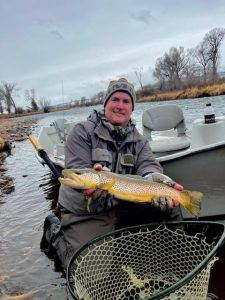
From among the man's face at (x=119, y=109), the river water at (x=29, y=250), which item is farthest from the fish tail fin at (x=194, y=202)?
the man's face at (x=119, y=109)

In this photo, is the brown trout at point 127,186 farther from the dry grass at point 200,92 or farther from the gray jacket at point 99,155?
the dry grass at point 200,92

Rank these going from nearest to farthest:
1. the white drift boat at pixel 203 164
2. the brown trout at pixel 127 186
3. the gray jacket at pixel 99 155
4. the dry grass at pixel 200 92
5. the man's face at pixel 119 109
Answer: the brown trout at pixel 127 186 < the gray jacket at pixel 99 155 < the man's face at pixel 119 109 < the white drift boat at pixel 203 164 < the dry grass at pixel 200 92

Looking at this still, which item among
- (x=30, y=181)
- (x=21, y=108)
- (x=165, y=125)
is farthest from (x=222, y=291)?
(x=21, y=108)

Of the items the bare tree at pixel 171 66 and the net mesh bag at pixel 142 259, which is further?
the bare tree at pixel 171 66

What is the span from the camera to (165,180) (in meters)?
3.32

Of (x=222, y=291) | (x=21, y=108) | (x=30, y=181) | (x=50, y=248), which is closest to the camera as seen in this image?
(x=222, y=291)

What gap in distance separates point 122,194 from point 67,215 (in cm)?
102

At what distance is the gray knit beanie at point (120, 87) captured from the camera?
3904mm

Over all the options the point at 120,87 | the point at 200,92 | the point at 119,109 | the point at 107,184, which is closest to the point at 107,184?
the point at 107,184

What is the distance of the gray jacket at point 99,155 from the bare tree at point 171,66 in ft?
246

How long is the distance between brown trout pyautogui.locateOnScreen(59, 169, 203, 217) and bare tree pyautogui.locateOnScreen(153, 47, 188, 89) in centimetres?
7582

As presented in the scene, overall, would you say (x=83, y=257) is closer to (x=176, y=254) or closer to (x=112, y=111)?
(x=176, y=254)

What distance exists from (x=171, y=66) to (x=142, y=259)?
8112 centimetres

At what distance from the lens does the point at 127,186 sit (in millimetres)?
3092
